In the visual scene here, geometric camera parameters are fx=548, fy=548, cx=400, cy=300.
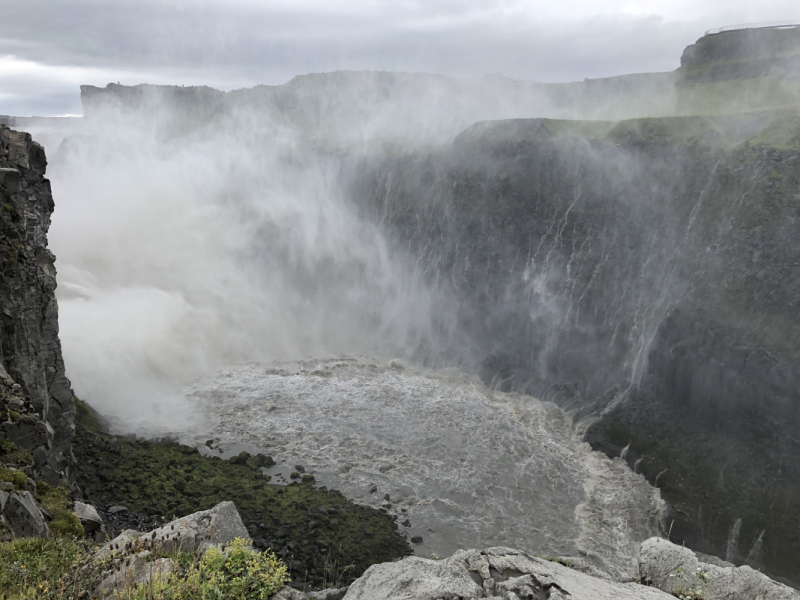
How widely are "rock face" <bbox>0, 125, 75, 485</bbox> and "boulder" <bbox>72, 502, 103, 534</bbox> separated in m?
2.08

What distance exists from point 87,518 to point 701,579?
14.2 metres

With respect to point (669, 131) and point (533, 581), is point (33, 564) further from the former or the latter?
point (669, 131)

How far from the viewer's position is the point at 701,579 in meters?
8.62

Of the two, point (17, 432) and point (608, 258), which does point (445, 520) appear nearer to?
point (17, 432)

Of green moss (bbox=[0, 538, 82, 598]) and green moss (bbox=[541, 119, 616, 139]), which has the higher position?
green moss (bbox=[541, 119, 616, 139])

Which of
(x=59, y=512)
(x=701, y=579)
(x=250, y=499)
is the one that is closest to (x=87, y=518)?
(x=59, y=512)

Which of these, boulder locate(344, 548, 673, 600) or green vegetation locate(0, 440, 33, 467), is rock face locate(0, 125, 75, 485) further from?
boulder locate(344, 548, 673, 600)

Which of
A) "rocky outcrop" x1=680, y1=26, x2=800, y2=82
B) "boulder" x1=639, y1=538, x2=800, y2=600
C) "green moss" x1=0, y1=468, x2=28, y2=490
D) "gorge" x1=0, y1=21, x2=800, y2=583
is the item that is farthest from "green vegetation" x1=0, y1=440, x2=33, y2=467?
"rocky outcrop" x1=680, y1=26, x2=800, y2=82

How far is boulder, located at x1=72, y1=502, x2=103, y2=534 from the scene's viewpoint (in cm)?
1413

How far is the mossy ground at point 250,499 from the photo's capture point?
2183 centimetres

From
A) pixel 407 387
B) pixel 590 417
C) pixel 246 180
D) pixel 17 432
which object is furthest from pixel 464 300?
pixel 17 432

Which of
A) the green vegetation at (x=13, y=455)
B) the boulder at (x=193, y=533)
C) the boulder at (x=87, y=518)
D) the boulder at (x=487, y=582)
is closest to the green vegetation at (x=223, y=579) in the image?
the boulder at (x=193, y=533)

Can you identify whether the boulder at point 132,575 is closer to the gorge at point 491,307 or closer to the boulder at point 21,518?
the boulder at point 21,518

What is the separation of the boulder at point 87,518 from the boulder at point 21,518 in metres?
3.32
